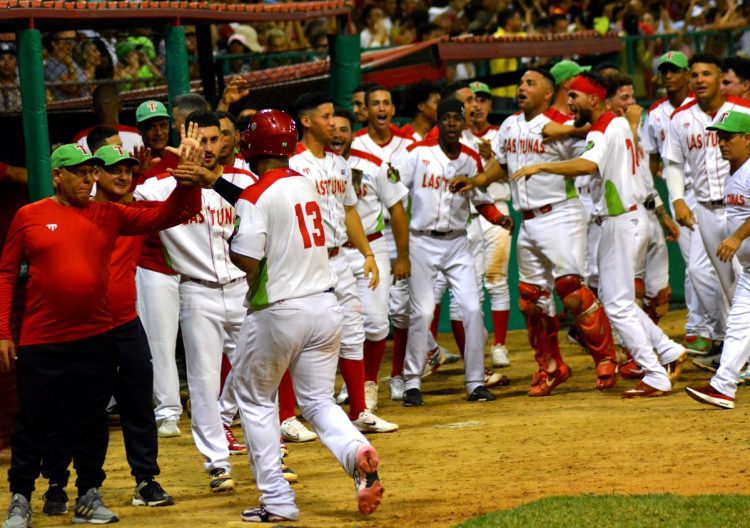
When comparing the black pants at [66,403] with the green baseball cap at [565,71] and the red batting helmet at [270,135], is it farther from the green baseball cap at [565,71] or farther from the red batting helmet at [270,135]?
the green baseball cap at [565,71]

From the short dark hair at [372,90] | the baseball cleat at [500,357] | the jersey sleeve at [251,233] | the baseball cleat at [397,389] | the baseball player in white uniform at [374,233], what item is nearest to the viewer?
the jersey sleeve at [251,233]

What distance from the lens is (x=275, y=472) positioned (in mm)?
6273

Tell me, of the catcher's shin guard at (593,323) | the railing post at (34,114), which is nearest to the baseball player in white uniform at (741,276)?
the catcher's shin guard at (593,323)

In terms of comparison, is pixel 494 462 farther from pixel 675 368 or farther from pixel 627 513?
pixel 675 368

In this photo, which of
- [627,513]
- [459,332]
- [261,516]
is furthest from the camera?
[459,332]

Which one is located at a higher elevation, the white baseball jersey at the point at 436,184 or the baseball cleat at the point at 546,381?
the white baseball jersey at the point at 436,184

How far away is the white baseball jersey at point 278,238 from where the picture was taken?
20.3 ft

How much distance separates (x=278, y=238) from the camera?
623 cm

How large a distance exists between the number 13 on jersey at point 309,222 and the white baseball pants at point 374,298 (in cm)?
321

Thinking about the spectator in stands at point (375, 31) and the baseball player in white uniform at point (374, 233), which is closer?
the baseball player in white uniform at point (374, 233)

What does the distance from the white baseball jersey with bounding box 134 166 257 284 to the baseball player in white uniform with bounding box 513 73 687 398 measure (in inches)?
97.4

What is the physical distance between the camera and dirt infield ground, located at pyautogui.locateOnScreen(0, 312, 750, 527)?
6590 mm

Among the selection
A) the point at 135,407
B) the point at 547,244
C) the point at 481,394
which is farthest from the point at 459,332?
the point at 135,407

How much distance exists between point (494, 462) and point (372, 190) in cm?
295
